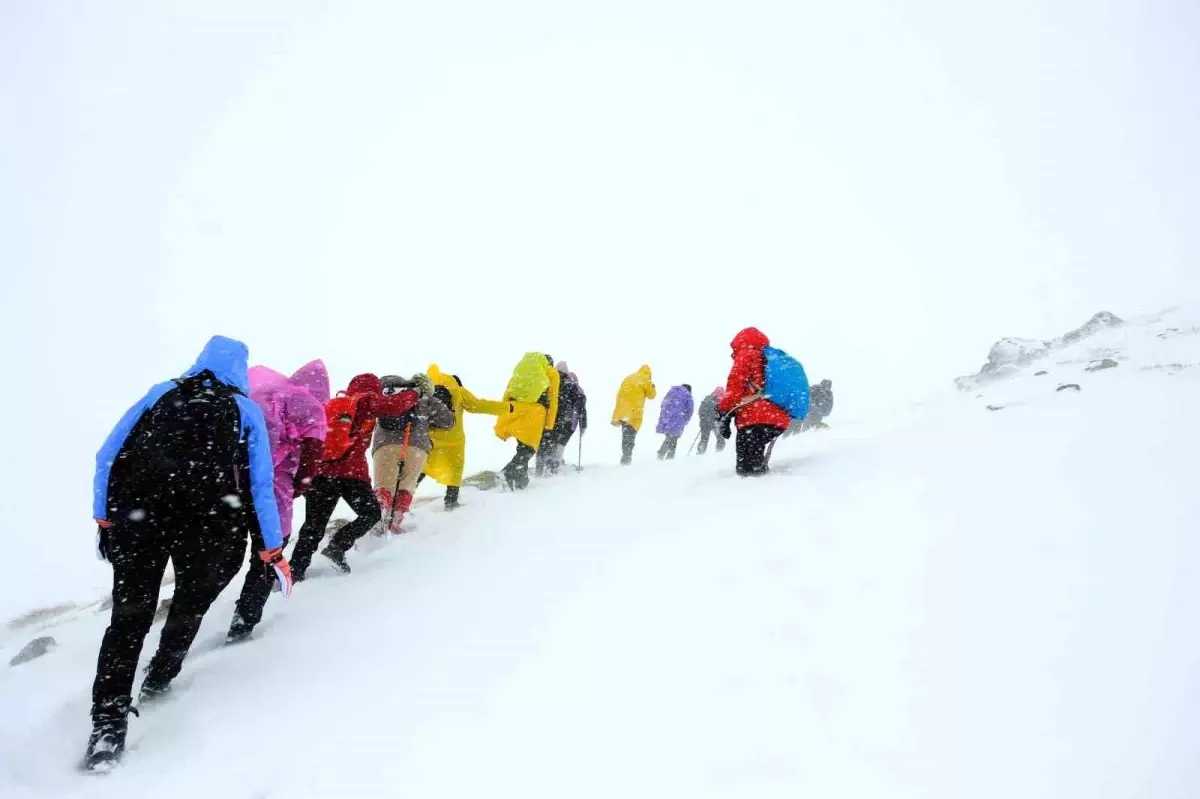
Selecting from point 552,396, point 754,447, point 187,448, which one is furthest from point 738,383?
point 187,448

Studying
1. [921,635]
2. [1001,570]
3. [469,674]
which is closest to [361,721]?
[469,674]

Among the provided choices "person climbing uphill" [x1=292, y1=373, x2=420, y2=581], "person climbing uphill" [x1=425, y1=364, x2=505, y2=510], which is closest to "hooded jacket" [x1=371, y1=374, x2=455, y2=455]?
"person climbing uphill" [x1=425, y1=364, x2=505, y2=510]

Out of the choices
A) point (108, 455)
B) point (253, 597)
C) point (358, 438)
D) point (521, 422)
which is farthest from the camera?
point (521, 422)

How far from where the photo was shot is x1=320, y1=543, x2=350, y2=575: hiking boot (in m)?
6.62

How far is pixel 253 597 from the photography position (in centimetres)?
531

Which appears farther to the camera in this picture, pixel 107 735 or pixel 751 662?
pixel 107 735

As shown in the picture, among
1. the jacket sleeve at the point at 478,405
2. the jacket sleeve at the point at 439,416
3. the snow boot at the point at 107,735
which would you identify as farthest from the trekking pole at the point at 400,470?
the snow boot at the point at 107,735

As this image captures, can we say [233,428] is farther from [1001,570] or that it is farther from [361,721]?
[1001,570]

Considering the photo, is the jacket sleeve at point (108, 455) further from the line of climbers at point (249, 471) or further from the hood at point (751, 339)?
the hood at point (751, 339)

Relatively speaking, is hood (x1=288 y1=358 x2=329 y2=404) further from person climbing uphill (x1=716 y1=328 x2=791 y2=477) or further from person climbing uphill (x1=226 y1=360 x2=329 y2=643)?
person climbing uphill (x1=716 y1=328 x2=791 y2=477)

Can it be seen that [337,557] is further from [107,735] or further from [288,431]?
[107,735]

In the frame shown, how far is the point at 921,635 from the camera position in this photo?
359 centimetres

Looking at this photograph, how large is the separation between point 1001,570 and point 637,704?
2440 millimetres

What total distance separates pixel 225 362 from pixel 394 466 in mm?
3450
